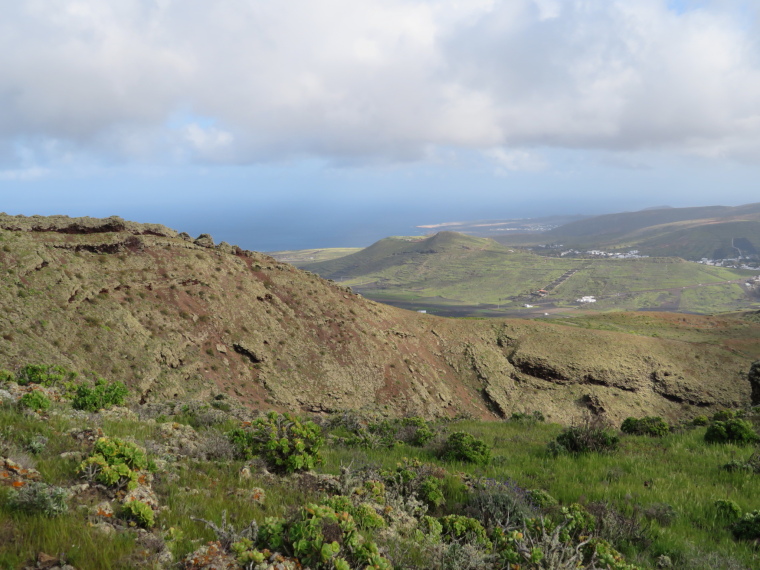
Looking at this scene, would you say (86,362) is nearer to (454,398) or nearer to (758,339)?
(454,398)

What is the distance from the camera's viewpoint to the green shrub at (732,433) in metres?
12.3

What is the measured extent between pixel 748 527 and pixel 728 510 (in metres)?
0.67

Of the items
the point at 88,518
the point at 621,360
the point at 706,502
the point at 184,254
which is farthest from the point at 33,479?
the point at 621,360

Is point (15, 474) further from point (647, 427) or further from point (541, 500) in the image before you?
point (647, 427)

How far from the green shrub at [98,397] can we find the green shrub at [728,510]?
14117mm

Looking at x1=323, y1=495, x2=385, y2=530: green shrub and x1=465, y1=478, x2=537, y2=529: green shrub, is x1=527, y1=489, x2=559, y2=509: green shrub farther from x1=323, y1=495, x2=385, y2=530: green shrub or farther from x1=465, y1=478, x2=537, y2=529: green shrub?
x1=323, y1=495, x2=385, y2=530: green shrub

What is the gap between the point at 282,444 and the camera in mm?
8625

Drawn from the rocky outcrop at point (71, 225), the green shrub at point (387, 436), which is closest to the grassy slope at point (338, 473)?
the green shrub at point (387, 436)

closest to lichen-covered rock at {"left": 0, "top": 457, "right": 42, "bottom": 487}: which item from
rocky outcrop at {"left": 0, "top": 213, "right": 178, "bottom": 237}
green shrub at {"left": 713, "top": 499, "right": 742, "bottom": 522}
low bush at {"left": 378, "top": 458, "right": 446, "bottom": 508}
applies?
low bush at {"left": 378, "top": 458, "right": 446, "bottom": 508}

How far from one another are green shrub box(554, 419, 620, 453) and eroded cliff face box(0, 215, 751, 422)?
16.7 metres

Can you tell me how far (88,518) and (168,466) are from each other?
2541mm

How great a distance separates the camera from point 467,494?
8219 mm

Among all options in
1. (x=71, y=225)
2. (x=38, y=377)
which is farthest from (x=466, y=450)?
(x=71, y=225)

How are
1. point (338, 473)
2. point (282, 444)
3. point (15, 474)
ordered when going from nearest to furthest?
point (15, 474)
point (282, 444)
point (338, 473)
